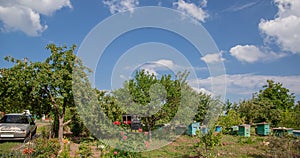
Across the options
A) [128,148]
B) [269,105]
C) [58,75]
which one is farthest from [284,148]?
[269,105]

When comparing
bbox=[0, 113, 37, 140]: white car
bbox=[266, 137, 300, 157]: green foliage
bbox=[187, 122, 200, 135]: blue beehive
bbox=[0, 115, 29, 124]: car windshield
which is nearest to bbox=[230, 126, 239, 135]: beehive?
bbox=[187, 122, 200, 135]: blue beehive

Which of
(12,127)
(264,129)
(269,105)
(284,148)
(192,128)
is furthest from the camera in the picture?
(269,105)

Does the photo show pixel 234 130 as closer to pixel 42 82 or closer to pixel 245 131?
pixel 245 131

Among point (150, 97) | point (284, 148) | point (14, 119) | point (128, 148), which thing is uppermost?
point (150, 97)

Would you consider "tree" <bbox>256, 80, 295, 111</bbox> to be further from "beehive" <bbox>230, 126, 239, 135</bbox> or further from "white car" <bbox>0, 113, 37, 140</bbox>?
"white car" <bbox>0, 113, 37, 140</bbox>

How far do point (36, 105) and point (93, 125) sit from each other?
279 cm

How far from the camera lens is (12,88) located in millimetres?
9594

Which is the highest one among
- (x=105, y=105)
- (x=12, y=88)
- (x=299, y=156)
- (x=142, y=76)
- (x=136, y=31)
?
(x=136, y=31)

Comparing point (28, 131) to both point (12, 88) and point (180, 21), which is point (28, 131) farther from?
point (180, 21)

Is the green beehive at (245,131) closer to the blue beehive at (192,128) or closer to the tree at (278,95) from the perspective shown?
the blue beehive at (192,128)

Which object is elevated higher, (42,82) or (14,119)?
(42,82)

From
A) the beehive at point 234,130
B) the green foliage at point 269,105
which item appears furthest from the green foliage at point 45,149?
the green foliage at point 269,105

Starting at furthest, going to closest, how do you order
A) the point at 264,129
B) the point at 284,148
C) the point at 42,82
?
the point at 264,129, the point at 42,82, the point at 284,148

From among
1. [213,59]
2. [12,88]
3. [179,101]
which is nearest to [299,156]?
[213,59]
